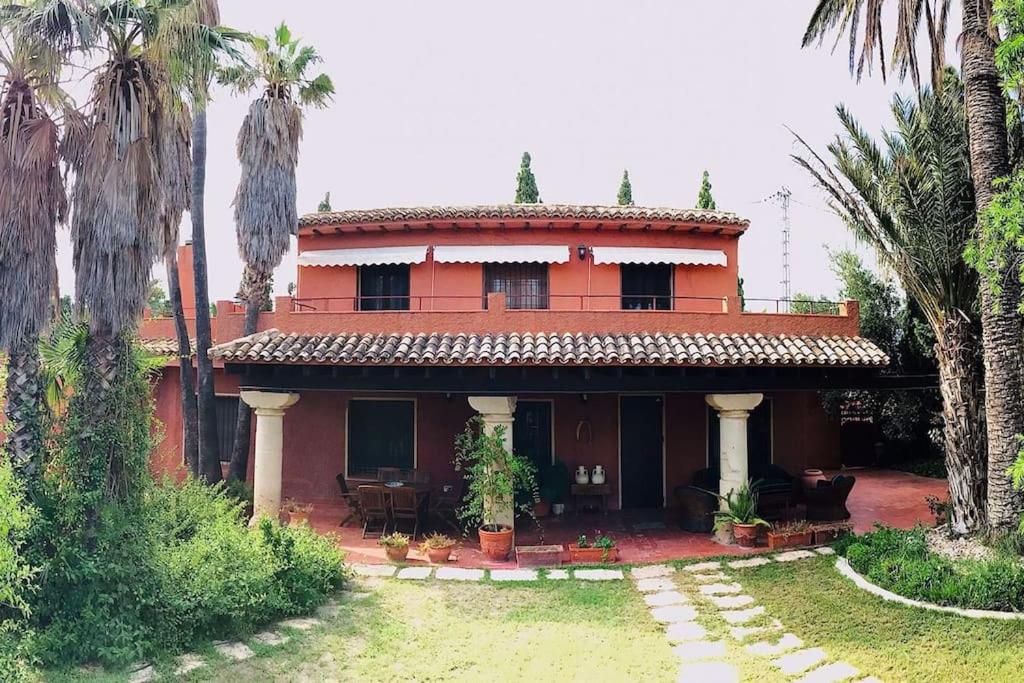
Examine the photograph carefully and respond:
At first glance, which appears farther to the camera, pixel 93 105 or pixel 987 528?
pixel 987 528

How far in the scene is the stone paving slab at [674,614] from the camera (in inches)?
348

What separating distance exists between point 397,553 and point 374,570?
584 mm

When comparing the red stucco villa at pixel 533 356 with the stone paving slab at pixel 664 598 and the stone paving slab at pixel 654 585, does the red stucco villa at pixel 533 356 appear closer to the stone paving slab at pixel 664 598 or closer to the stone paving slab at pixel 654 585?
the stone paving slab at pixel 654 585

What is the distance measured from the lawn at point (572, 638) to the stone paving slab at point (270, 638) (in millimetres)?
153

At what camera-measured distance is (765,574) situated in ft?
34.4

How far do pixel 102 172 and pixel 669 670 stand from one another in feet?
30.4

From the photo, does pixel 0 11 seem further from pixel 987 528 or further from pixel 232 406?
pixel 987 528

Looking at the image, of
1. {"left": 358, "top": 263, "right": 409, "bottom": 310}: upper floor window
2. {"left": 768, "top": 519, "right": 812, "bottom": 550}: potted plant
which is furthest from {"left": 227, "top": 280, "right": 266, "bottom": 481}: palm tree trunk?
{"left": 768, "top": 519, "right": 812, "bottom": 550}: potted plant

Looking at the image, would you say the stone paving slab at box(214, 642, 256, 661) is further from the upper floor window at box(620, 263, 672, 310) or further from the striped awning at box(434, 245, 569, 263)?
the upper floor window at box(620, 263, 672, 310)

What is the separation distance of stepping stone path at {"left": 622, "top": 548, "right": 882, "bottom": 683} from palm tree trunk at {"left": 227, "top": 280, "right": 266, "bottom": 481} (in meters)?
8.54

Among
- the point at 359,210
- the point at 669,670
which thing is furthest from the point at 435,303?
the point at 669,670

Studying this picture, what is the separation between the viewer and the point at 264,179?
604 inches

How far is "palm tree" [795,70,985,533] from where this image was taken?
10602 millimetres

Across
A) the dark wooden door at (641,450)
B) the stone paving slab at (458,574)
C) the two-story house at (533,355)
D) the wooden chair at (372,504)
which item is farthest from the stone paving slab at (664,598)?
the dark wooden door at (641,450)
